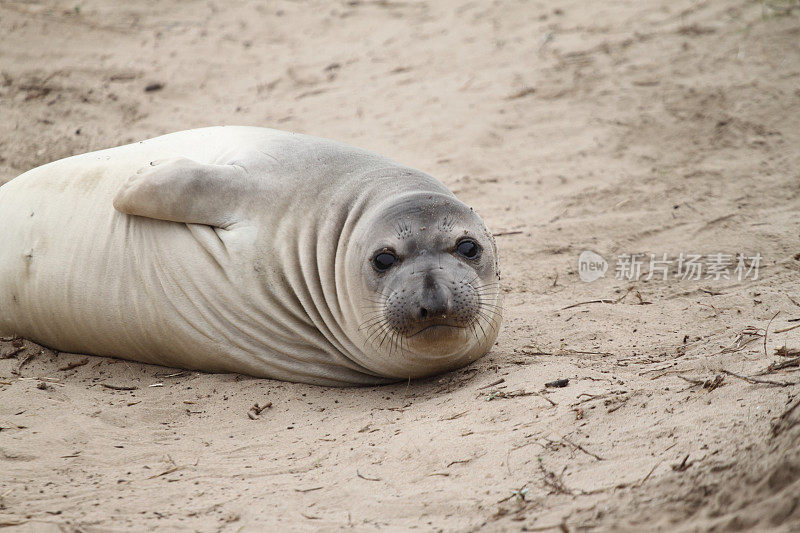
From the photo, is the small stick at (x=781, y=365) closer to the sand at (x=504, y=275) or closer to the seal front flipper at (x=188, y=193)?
the sand at (x=504, y=275)

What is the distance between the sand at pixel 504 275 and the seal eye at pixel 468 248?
526mm

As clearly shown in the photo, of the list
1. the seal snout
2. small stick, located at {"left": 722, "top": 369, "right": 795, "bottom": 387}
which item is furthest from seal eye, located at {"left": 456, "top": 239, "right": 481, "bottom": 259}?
small stick, located at {"left": 722, "top": 369, "right": 795, "bottom": 387}

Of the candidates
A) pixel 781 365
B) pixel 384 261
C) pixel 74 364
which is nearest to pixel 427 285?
pixel 384 261

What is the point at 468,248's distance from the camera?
3.76 meters

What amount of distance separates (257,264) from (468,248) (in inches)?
38.8

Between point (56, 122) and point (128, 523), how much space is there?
501 centimetres

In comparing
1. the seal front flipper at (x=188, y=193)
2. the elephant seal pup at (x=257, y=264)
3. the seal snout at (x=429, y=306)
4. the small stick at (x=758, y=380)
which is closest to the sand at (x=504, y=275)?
the small stick at (x=758, y=380)

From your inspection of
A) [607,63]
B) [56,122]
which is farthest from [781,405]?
[56,122]

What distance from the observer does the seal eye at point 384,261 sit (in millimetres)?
3689

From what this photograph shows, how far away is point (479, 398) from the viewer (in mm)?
3365

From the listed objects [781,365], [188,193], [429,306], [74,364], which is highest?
[188,193]

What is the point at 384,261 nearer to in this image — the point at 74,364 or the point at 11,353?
the point at 74,364

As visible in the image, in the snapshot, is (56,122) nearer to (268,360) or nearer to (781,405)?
(268,360)

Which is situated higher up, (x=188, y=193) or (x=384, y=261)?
(x=188, y=193)
